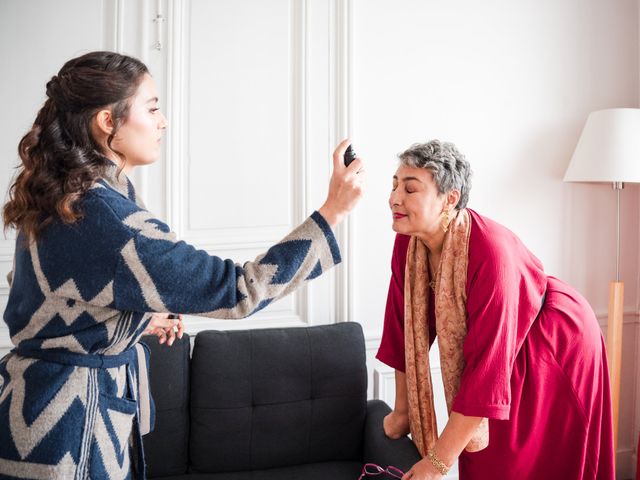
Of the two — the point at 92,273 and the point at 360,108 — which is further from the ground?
the point at 360,108

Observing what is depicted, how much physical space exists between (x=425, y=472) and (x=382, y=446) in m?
0.35

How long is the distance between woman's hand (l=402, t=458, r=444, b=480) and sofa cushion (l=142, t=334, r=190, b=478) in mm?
876

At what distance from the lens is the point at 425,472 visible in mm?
1625

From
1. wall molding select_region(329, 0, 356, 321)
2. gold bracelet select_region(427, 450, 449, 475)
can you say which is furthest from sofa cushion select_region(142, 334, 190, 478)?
gold bracelet select_region(427, 450, 449, 475)

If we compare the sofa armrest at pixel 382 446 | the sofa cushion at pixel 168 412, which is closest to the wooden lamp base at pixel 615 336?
the sofa armrest at pixel 382 446

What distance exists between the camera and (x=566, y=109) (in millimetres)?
2828

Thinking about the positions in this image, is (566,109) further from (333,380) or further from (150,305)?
(150,305)

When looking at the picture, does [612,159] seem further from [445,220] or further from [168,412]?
[168,412]

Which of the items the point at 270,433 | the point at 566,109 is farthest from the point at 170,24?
the point at 566,109

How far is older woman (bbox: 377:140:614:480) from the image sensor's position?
1618 millimetres

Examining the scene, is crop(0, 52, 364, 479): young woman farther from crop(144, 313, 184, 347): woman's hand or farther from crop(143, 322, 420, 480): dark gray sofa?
crop(143, 322, 420, 480): dark gray sofa

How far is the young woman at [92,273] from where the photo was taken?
100 cm

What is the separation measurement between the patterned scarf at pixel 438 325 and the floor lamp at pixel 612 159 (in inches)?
41.4

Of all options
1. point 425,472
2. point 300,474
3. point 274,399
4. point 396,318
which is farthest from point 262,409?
point 425,472
